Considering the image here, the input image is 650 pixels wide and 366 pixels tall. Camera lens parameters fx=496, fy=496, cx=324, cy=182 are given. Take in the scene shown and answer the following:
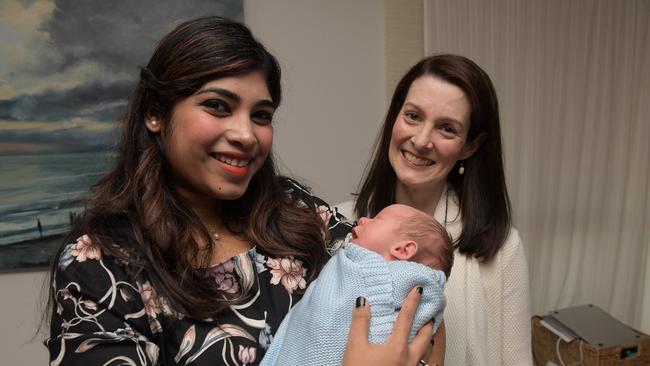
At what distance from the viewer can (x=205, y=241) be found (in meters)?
1.25

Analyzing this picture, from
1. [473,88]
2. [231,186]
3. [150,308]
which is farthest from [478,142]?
[150,308]

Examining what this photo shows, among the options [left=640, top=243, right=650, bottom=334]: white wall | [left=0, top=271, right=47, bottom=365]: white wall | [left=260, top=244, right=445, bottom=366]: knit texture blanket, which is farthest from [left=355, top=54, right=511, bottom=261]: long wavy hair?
[left=640, top=243, right=650, bottom=334]: white wall

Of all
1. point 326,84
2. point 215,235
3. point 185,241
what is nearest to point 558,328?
point 326,84

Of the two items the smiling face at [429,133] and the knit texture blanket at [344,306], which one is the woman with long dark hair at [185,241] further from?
the smiling face at [429,133]

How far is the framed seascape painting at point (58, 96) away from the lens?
7.77 ft

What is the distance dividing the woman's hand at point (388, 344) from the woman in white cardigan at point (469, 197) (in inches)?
19.0

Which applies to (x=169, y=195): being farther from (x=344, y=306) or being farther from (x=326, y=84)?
(x=326, y=84)

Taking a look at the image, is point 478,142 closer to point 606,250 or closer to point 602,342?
point 602,342

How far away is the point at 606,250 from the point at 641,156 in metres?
0.62

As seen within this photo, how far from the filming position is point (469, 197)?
1680mm

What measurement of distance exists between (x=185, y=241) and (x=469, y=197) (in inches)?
37.9

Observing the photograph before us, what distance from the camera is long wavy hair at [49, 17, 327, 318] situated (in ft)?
3.59

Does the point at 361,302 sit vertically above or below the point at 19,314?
above

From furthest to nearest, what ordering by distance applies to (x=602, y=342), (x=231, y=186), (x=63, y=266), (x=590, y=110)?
(x=590, y=110)
(x=602, y=342)
(x=231, y=186)
(x=63, y=266)
